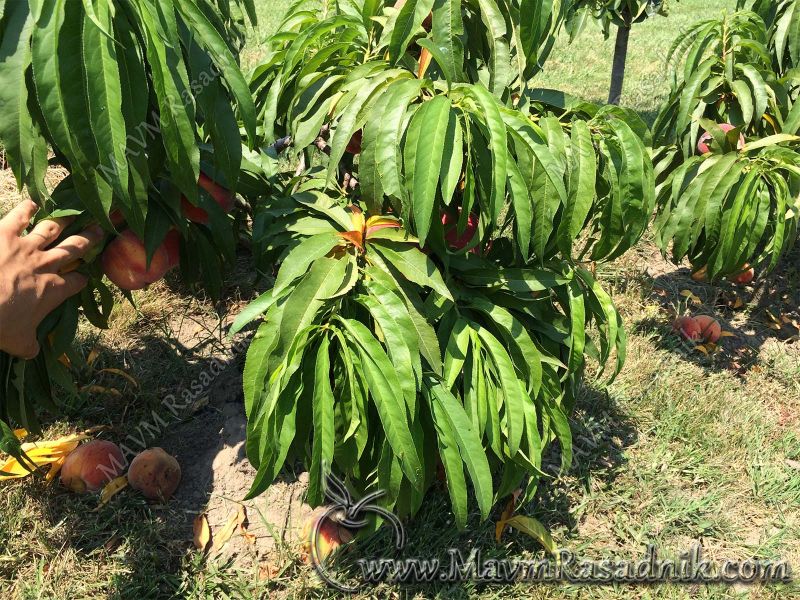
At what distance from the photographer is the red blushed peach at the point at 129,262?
5.70 ft

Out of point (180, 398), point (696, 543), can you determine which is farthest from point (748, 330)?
point (180, 398)

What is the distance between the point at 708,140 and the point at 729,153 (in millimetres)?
192

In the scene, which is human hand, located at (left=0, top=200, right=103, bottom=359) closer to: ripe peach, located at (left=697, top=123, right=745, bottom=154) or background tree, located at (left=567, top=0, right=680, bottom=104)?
ripe peach, located at (left=697, top=123, right=745, bottom=154)

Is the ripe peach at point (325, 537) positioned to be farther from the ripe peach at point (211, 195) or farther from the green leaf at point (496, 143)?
the green leaf at point (496, 143)

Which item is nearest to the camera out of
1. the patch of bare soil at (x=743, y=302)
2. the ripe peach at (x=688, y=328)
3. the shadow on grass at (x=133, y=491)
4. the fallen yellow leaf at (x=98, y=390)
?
the shadow on grass at (x=133, y=491)

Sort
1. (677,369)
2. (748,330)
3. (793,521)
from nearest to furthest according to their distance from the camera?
(793,521), (677,369), (748,330)

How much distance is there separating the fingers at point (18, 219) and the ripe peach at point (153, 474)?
934mm

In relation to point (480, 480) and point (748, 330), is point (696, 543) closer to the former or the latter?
point (480, 480)

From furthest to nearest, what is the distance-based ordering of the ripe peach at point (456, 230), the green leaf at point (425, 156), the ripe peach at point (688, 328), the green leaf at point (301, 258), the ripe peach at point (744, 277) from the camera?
the ripe peach at point (744, 277) < the ripe peach at point (688, 328) < the ripe peach at point (456, 230) < the green leaf at point (301, 258) < the green leaf at point (425, 156)

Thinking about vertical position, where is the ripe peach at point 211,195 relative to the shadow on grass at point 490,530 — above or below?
above

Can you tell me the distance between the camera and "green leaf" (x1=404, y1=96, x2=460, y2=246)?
1465 mm

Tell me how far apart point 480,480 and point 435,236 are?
1.92 ft

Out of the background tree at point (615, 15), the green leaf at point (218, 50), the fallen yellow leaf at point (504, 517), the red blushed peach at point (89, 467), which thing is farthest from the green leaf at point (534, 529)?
the background tree at point (615, 15)

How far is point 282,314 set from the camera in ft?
5.05
